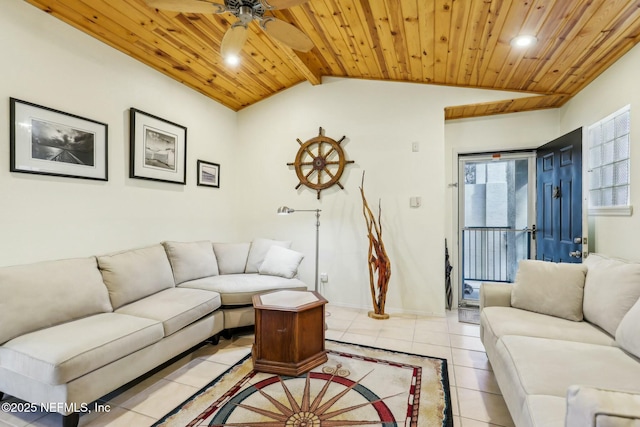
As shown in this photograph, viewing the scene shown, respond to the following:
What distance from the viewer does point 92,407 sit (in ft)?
6.24

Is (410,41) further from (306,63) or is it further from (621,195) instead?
(621,195)

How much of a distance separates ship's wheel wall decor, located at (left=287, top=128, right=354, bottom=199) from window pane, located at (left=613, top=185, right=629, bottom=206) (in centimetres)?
246

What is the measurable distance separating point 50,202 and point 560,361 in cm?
341

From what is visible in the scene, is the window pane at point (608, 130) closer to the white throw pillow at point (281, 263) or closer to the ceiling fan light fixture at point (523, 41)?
the ceiling fan light fixture at point (523, 41)

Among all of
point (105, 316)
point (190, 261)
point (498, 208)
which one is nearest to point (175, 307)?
point (105, 316)

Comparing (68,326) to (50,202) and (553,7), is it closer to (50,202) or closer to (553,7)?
(50,202)

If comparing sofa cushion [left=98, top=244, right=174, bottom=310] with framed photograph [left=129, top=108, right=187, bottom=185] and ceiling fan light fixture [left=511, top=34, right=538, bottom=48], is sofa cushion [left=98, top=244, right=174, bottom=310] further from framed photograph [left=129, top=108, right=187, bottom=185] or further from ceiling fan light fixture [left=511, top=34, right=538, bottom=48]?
ceiling fan light fixture [left=511, top=34, right=538, bottom=48]

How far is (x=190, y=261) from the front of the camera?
3252mm

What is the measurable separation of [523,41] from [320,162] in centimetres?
232

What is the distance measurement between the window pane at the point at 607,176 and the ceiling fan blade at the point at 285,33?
8.68 ft

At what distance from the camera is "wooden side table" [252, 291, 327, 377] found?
7.43 ft

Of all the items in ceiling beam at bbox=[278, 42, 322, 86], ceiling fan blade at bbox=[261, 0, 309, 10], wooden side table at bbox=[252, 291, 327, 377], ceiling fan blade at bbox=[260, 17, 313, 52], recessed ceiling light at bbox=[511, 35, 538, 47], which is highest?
ceiling beam at bbox=[278, 42, 322, 86]

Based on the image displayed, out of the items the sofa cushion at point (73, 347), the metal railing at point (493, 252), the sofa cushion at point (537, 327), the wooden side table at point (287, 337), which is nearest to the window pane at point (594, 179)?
the metal railing at point (493, 252)

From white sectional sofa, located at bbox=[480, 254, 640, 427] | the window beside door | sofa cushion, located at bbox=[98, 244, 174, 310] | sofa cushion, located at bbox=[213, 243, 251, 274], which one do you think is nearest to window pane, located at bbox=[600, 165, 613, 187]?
the window beside door
